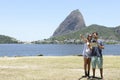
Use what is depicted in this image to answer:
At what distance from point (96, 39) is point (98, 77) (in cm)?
225

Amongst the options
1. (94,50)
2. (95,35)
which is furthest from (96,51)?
(95,35)

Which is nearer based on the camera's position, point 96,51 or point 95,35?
point 95,35

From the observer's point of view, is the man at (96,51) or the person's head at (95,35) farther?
the man at (96,51)

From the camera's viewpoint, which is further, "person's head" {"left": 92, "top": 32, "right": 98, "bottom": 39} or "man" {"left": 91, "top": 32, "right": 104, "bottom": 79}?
"man" {"left": 91, "top": 32, "right": 104, "bottom": 79}

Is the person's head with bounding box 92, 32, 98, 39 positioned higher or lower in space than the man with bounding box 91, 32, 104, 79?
higher

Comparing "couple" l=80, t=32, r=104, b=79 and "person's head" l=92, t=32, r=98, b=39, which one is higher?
"person's head" l=92, t=32, r=98, b=39

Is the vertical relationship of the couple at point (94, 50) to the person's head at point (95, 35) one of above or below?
below

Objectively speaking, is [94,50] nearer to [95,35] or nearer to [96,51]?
[96,51]

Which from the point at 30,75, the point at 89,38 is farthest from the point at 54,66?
the point at 89,38

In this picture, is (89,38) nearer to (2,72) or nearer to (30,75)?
(30,75)

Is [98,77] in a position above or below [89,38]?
below

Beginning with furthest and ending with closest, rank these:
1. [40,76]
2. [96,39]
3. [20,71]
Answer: [20,71] < [40,76] < [96,39]

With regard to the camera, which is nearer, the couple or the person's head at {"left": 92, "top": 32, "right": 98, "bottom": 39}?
the person's head at {"left": 92, "top": 32, "right": 98, "bottom": 39}

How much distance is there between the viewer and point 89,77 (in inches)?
866
